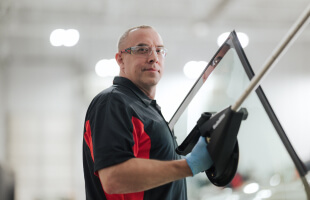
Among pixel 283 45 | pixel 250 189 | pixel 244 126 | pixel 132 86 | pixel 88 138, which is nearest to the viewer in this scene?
pixel 283 45

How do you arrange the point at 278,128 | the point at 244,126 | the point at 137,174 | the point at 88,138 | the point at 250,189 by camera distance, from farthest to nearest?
the point at 250,189, the point at 244,126, the point at 88,138, the point at 278,128, the point at 137,174

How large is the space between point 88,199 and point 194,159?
52 cm

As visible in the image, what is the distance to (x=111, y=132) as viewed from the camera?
1.31 m

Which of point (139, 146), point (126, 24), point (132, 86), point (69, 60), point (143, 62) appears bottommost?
point (139, 146)

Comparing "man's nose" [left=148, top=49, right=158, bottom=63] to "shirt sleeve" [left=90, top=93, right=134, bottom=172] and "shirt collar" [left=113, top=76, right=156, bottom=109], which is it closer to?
"shirt collar" [left=113, top=76, right=156, bottom=109]

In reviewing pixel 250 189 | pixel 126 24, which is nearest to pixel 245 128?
pixel 250 189

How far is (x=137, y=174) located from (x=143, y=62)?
660mm

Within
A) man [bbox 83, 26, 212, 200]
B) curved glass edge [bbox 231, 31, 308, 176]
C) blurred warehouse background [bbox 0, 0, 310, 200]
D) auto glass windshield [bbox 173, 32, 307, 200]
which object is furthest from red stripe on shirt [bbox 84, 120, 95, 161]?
blurred warehouse background [bbox 0, 0, 310, 200]

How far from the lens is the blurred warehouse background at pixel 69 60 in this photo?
6514mm

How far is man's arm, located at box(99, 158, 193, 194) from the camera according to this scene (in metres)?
1.25

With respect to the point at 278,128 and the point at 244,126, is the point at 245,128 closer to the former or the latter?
the point at 244,126

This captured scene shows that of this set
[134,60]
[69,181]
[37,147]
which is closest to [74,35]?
[37,147]

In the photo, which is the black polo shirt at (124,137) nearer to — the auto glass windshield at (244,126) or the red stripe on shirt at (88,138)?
the red stripe on shirt at (88,138)

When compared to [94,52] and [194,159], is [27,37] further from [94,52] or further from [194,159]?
[194,159]
